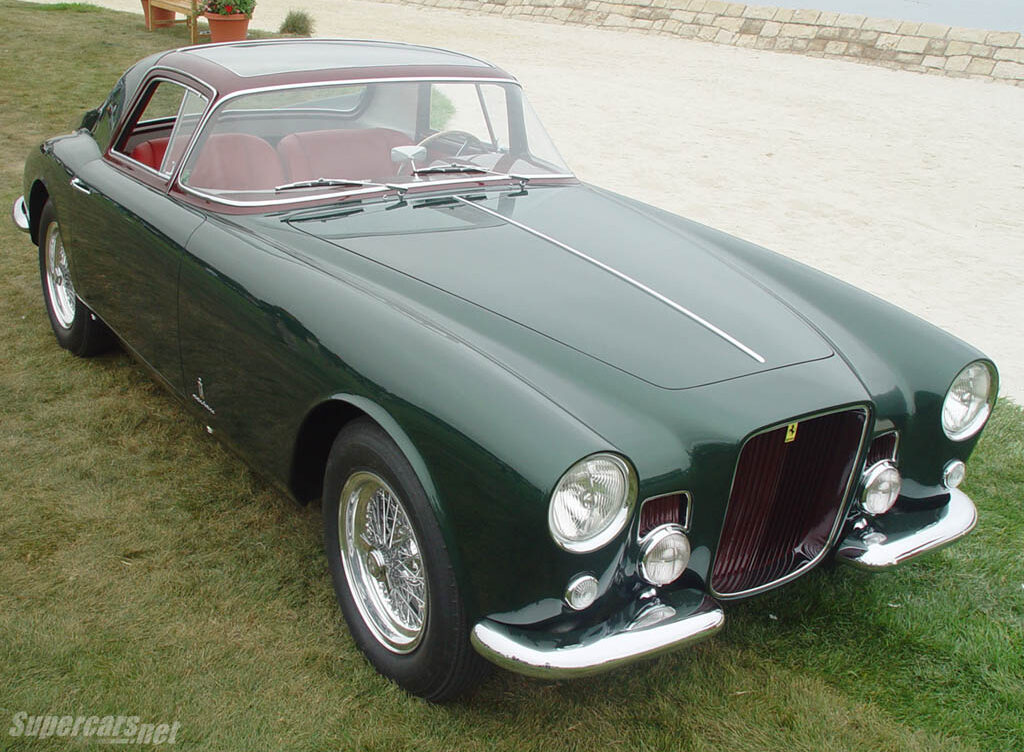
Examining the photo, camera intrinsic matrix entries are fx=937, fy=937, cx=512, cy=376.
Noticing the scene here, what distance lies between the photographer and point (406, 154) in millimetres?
3504

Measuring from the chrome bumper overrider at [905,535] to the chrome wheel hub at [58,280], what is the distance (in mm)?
3575

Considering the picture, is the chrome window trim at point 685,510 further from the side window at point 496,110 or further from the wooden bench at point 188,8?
the wooden bench at point 188,8

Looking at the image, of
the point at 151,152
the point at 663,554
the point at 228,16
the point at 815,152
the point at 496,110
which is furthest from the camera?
the point at 228,16

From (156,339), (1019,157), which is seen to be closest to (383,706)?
(156,339)

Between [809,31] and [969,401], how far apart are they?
14.5 meters

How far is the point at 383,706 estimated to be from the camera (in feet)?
8.30

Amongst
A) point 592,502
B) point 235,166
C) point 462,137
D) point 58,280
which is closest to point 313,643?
point 592,502

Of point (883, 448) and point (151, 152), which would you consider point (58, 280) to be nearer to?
point (151, 152)

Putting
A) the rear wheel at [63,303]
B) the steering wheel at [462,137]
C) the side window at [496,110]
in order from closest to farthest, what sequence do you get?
the steering wheel at [462,137]
the side window at [496,110]
the rear wheel at [63,303]

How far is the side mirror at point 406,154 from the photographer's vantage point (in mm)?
3496

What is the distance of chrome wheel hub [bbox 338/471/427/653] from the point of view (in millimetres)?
2529

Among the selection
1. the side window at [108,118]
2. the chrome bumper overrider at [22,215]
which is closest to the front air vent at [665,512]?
the side window at [108,118]

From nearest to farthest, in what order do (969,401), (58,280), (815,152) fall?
(969,401)
(58,280)
(815,152)

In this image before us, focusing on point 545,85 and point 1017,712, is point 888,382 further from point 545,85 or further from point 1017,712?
point 545,85
